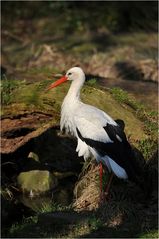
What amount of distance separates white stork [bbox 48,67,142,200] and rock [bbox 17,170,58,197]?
2.37 meters

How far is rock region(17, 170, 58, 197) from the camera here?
34.0ft

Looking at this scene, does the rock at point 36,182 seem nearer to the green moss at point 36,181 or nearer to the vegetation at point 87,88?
the green moss at point 36,181

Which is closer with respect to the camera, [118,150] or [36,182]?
[118,150]

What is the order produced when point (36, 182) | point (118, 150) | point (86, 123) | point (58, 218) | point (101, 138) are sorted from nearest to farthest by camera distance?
point (58, 218) → point (118, 150) → point (101, 138) → point (86, 123) → point (36, 182)

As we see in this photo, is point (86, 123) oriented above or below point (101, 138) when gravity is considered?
above

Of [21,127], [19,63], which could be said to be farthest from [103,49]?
[21,127]

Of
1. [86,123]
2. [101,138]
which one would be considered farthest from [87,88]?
[101,138]

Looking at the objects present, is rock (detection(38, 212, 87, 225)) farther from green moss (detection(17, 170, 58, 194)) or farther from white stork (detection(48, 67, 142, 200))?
green moss (detection(17, 170, 58, 194))

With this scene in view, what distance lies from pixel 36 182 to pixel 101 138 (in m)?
3.02

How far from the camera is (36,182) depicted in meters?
10.5

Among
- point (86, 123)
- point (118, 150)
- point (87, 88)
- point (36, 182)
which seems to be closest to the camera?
point (118, 150)

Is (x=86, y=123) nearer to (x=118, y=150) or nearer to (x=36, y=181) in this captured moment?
(x=118, y=150)

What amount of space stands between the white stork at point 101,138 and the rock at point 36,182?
7.78 feet

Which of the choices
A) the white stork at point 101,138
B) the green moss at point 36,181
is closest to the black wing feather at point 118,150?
the white stork at point 101,138
